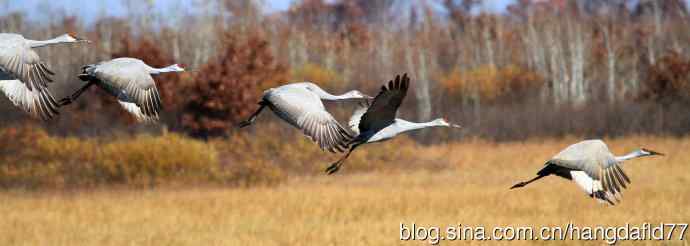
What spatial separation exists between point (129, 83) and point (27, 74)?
0.84m

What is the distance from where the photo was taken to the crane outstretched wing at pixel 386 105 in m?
6.24

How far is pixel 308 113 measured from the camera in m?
6.57

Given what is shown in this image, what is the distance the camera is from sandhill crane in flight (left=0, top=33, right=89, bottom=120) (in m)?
5.65

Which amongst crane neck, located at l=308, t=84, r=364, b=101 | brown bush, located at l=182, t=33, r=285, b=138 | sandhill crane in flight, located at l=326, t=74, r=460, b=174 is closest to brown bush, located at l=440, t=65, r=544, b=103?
brown bush, located at l=182, t=33, r=285, b=138

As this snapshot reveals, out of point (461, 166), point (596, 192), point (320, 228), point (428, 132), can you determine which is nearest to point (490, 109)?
point (428, 132)

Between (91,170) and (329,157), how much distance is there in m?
6.48

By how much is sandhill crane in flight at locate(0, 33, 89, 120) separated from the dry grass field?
276 inches

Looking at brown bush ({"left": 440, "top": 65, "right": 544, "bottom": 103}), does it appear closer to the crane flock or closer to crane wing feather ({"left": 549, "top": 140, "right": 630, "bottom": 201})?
crane wing feather ({"left": 549, "top": 140, "right": 630, "bottom": 201})

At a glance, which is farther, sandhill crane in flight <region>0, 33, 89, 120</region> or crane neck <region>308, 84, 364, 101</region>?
crane neck <region>308, 84, 364, 101</region>

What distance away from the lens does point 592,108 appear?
33281 mm

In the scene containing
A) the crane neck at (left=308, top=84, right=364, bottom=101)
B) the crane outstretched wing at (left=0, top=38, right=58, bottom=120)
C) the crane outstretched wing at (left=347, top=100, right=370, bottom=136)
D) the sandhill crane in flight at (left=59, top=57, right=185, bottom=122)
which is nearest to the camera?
the crane outstretched wing at (left=0, top=38, right=58, bottom=120)

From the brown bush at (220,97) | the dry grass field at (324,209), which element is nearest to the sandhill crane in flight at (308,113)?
the dry grass field at (324,209)

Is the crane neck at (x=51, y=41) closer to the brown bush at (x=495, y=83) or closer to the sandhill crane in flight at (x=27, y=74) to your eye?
the sandhill crane in flight at (x=27, y=74)

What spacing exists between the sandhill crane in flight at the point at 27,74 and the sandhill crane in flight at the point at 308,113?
1155mm
